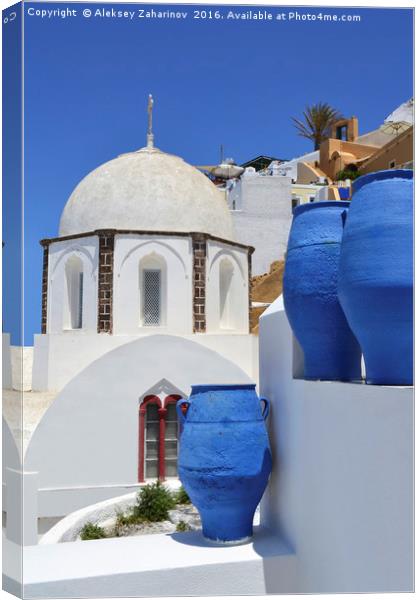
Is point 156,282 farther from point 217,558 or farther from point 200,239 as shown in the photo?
point 217,558

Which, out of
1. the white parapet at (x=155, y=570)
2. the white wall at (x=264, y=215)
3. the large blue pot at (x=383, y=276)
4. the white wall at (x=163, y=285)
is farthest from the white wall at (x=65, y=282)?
the white wall at (x=264, y=215)

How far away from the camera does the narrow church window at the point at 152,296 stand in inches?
432

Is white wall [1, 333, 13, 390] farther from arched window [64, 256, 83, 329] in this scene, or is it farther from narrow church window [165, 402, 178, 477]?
arched window [64, 256, 83, 329]

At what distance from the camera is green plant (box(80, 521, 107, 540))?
7703mm

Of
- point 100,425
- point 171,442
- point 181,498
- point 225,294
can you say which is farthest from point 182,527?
point 225,294

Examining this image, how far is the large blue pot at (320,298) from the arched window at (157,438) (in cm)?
525

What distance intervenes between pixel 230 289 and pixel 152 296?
63.8 inches

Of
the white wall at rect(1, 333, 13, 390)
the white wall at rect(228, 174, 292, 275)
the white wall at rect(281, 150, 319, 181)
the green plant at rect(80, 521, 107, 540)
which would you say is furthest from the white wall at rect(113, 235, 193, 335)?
the white wall at rect(281, 150, 319, 181)

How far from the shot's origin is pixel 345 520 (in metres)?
4.09

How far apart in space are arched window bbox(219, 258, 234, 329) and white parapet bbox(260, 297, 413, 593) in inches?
245

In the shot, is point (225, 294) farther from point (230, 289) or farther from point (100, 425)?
point (100, 425)

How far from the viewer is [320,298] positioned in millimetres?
4562

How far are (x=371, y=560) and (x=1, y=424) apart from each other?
104 inches

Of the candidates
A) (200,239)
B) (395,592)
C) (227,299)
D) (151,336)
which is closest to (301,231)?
(395,592)
